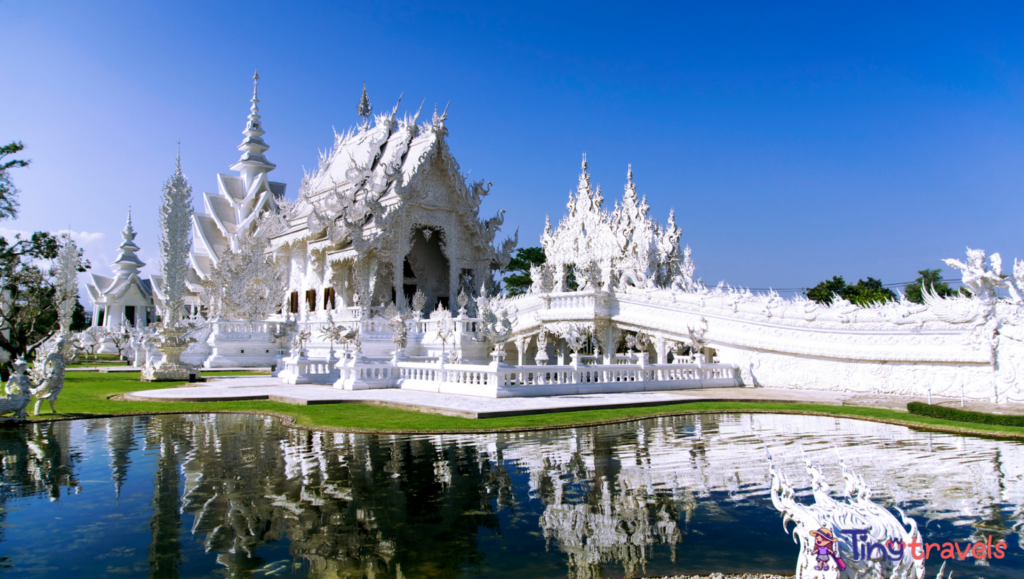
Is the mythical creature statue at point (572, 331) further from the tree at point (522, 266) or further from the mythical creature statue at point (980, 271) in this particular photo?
the tree at point (522, 266)

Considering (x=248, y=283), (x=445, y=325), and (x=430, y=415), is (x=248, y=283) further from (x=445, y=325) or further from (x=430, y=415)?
(x=430, y=415)

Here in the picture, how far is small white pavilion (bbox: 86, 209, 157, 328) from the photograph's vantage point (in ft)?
167

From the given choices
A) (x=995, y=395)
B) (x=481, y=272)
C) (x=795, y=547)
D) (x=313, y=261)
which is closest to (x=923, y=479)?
(x=795, y=547)

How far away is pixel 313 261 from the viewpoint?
92.7 ft

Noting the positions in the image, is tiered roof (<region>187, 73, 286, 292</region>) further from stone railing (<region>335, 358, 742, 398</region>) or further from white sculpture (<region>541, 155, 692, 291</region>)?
stone railing (<region>335, 358, 742, 398</region>)

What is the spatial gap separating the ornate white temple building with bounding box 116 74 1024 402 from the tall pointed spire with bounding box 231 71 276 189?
0.46ft

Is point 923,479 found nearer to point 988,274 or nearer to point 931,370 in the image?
point 988,274

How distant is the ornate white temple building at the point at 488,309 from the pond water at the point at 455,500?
580 centimetres

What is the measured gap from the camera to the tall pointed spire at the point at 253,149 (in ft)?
140

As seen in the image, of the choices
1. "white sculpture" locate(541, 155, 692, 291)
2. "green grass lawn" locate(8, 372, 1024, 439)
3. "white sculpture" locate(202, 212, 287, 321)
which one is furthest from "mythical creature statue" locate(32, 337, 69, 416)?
"white sculpture" locate(541, 155, 692, 291)

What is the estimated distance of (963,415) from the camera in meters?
10.2

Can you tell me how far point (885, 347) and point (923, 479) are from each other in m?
10.0

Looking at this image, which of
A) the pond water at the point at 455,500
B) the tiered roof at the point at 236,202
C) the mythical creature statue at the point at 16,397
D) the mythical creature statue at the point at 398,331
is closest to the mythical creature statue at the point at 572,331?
the mythical creature statue at the point at 398,331

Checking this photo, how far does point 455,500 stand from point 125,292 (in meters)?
54.3
